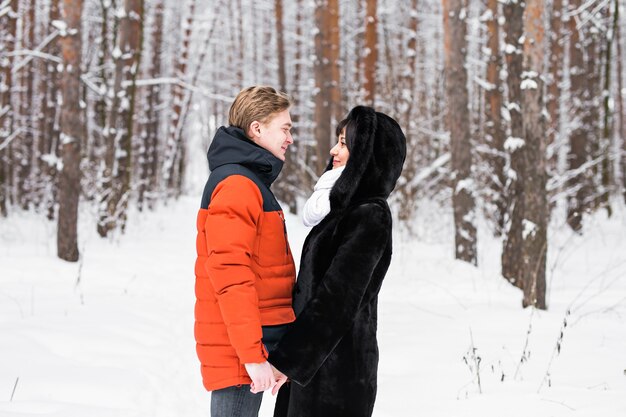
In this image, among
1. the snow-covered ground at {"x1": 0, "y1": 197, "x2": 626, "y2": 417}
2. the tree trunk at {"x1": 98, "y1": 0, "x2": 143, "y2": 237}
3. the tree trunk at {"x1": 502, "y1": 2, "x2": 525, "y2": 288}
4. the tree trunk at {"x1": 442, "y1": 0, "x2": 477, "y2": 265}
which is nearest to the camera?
the snow-covered ground at {"x1": 0, "y1": 197, "x2": 626, "y2": 417}

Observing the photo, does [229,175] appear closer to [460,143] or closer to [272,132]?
[272,132]

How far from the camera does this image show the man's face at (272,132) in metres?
2.17

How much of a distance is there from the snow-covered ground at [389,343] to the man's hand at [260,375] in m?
2.03

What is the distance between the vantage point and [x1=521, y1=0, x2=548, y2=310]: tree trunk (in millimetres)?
6016

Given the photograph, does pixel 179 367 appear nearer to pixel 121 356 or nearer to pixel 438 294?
pixel 121 356

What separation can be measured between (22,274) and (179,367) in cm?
396

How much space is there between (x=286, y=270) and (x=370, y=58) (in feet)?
46.7

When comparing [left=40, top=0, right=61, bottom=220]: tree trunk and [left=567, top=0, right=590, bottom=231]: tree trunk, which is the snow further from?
[left=40, top=0, right=61, bottom=220]: tree trunk

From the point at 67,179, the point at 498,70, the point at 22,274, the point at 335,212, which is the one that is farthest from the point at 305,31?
the point at 335,212

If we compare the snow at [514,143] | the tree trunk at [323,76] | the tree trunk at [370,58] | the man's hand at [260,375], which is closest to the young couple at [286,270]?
the man's hand at [260,375]

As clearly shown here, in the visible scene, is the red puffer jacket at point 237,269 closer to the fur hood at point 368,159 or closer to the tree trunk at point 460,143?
the fur hood at point 368,159

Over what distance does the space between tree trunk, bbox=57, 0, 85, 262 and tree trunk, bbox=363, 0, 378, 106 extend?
7885 mm

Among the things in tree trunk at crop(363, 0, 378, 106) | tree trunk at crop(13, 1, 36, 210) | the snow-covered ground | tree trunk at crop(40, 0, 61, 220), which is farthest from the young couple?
tree trunk at crop(13, 1, 36, 210)

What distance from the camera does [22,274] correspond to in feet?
24.6
